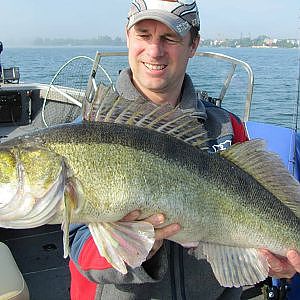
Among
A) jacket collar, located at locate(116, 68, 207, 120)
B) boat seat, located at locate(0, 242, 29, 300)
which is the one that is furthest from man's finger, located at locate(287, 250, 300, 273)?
boat seat, located at locate(0, 242, 29, 300)

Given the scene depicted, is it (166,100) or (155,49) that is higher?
(155,49)

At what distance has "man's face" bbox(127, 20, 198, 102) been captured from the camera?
2672 millimetres

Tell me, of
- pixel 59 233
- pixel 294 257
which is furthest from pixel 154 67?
pixel 59 233

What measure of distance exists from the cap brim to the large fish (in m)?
0.64

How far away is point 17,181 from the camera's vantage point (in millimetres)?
2004

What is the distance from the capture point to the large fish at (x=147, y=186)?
78.7 inches

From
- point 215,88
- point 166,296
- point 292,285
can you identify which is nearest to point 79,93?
point 292,285

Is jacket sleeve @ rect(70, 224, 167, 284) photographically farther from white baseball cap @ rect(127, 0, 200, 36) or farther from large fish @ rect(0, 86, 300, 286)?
white baseball cap @ rect(127, 0, 200, 36)

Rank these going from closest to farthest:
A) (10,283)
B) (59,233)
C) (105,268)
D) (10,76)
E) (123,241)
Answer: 1. (123,241)
2. (105,268)
3. (10,283)
4. (59,233)
5. (10,76)

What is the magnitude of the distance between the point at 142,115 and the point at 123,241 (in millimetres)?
589

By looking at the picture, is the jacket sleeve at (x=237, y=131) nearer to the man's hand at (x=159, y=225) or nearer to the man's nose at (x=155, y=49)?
the man's nose at (x=155, y=49)

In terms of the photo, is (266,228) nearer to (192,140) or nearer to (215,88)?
(192,140)

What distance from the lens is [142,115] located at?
2.20m

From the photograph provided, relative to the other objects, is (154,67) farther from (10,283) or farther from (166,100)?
(10,283)
